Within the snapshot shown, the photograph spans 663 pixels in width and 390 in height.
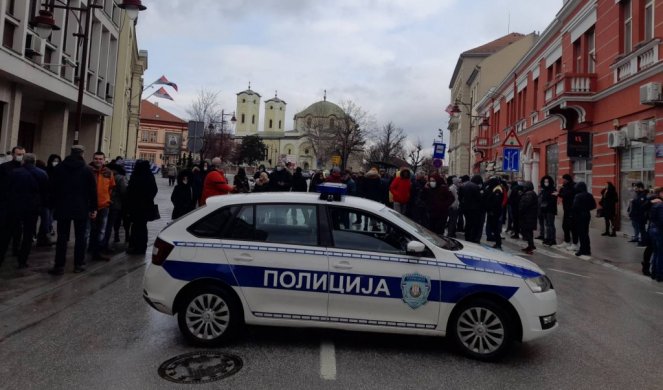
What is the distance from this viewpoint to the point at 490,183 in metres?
13.3

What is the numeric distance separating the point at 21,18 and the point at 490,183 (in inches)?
577

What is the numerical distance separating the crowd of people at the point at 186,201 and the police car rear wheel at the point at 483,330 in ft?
20.6

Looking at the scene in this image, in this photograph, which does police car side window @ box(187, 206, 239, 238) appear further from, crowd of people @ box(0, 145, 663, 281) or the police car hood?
crowd of people @ box(0, 145, 663, 281)

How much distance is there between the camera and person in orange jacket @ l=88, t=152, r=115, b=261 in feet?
29.6

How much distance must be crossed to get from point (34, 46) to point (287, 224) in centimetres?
1420

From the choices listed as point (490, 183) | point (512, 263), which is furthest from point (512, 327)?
point (490, 183)

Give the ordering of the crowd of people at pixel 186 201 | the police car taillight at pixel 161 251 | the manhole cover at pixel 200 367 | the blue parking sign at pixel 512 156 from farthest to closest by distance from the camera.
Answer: the blue parking sign at pixel 512 156 → the crowd of people at pixel 186 201 → the police car taillight at pixel 161 251 → the manhole cover at pixel 200 367

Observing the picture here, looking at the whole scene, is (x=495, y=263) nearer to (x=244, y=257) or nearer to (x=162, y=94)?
(x=244, y=257)

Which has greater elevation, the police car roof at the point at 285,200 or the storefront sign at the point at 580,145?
the storefront sign at the point at 580,145

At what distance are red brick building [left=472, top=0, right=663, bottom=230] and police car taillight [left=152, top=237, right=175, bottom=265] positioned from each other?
44.6 ft

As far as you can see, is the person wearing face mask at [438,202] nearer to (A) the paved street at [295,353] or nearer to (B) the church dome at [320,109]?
(A) the paved street at [295,353]

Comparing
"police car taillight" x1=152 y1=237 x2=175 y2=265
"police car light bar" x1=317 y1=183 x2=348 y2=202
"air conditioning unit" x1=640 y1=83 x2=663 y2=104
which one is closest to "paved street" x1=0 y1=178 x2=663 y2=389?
"police car taillight" x1=152 y1=237 x2=175 y2=265

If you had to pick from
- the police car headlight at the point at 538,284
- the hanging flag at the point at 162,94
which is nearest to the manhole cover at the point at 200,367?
the police car headlight at the point at 538,284

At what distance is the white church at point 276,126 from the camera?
393 ft
